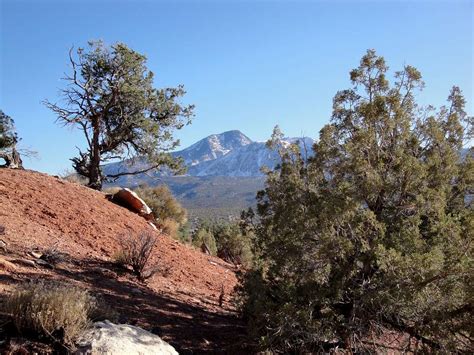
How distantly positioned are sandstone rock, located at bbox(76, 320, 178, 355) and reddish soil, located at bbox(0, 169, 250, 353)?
1.16m

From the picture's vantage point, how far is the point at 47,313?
4777mm

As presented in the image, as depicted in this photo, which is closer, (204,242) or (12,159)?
(12,159)

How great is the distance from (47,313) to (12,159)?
12102mm

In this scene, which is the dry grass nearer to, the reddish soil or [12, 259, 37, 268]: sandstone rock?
the reddish soil

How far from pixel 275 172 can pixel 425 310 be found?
10.5 ft

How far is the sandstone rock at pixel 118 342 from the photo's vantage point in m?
4.75

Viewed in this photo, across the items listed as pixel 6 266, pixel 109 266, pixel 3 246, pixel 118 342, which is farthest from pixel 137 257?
pixel 118 342

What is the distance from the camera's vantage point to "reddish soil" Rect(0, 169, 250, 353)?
7145 millimetres

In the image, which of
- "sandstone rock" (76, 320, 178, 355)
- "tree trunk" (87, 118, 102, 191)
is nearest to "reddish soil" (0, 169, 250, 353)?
"sandstone rock" (76, 320, 178, 355)

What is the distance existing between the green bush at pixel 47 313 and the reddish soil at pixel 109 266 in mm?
973

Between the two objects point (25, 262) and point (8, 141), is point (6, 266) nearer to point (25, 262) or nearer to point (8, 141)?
point (25, 262)

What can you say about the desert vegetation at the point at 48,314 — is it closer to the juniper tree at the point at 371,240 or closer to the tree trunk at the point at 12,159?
the juniper tree at the point at 371,240

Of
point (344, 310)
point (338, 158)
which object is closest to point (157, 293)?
point (344, 310)

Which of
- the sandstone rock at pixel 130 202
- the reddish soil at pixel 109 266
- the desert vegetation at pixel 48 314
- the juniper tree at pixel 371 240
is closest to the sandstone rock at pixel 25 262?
the reddish soil at pixel 109 266
